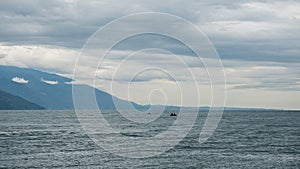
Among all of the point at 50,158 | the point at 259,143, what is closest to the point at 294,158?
the point at 259,143

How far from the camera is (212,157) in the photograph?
8794 cm

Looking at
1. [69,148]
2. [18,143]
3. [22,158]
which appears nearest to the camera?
[22,158]

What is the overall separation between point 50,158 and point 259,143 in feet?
188

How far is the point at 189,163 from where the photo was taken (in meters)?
80.2

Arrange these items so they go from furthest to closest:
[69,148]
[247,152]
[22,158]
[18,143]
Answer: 1. [18,143]
2. [69,148]
3. [247,152]
4. [22,158]

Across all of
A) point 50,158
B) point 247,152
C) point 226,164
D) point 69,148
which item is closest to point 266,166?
point 226,164

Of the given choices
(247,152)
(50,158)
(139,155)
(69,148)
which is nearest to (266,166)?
(247,152)

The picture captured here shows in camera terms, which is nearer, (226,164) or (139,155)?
(226,164)

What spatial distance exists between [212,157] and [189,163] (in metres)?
9.34

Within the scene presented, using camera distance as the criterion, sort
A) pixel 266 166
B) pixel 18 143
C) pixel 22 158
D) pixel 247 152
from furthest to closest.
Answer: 1. pixel 18 143
2. pixel 247 152
3. pixel 22 158
4. pixel 266 166

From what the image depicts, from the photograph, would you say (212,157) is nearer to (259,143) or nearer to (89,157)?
(89,157)

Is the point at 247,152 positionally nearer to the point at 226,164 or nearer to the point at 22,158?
the point at 226,164

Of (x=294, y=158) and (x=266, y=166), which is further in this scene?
(x=294, y=158)

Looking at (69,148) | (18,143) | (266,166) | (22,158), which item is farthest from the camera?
(18,143)
